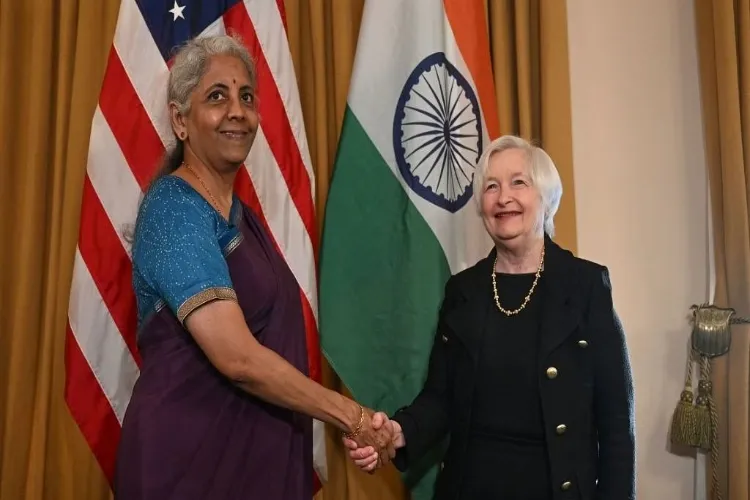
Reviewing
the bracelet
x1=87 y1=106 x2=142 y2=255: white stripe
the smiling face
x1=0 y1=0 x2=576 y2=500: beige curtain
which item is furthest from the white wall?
x1=87 y1=106 x2=142 y2=255: white stripe

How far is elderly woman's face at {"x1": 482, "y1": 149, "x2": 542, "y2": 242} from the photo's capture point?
1.53 m

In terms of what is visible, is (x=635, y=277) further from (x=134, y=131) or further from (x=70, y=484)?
(x=70, y=484)

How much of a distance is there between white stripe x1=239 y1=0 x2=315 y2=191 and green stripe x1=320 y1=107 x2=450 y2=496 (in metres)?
0.13

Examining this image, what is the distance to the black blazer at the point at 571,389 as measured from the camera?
1.45m

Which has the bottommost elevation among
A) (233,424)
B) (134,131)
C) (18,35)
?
(233,424)

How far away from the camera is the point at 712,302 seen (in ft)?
6.91

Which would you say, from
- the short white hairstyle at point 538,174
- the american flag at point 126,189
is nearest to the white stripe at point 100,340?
the american flag at point 126,189

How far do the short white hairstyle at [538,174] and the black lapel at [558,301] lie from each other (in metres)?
0.10

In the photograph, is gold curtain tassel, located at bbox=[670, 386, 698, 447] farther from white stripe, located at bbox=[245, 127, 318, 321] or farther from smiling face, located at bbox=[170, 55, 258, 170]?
smiling face, located at bbox=[170, 55, 258, 170]

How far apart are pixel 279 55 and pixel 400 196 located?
53 cm

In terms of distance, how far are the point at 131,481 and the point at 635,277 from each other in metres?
1.63

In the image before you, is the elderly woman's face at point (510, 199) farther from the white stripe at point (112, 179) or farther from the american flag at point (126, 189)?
the white stripe at point (112, 179)

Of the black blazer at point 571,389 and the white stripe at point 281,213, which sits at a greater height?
the white stripe at point 281,213

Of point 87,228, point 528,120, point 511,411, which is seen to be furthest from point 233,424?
point 528,120
